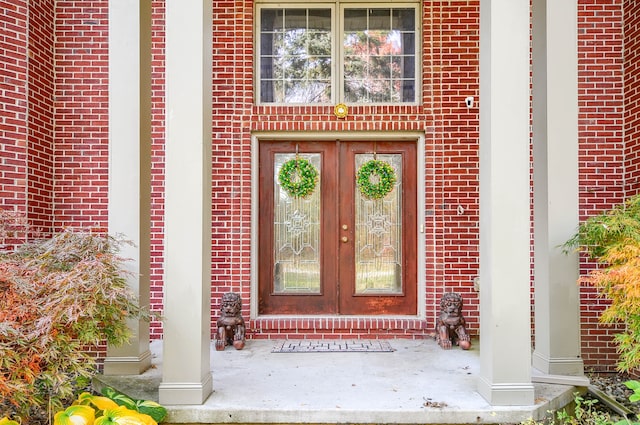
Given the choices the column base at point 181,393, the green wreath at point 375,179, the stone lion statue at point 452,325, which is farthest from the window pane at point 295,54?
the column base at point 181,393

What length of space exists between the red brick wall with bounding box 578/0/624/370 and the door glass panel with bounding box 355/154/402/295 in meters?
1.86

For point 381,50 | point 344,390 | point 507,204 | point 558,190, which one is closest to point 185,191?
point 344,390

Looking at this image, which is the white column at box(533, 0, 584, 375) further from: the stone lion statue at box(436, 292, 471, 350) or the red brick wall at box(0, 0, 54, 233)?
the red brick wall at box(0, 0, 54, 233)

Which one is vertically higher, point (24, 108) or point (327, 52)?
point (327, 52)

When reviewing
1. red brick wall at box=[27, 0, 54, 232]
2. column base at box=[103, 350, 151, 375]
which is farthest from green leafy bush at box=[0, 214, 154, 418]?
red brick wall at box=[27, 0, 54, 232]

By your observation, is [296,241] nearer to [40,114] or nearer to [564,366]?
[564,366]

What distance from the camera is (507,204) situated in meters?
2.90

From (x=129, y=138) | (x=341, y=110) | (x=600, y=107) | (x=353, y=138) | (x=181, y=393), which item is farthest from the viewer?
(x=353, y=138)

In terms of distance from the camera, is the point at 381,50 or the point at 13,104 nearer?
the point at 13,104

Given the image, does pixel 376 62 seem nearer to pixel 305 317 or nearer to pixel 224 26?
pixel 224 26

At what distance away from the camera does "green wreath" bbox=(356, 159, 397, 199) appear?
4.78m

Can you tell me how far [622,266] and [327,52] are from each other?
11.4 feet

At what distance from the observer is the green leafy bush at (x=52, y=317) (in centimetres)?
232

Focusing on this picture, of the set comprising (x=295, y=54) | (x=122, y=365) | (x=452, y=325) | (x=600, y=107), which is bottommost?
(x=122, y=365)
